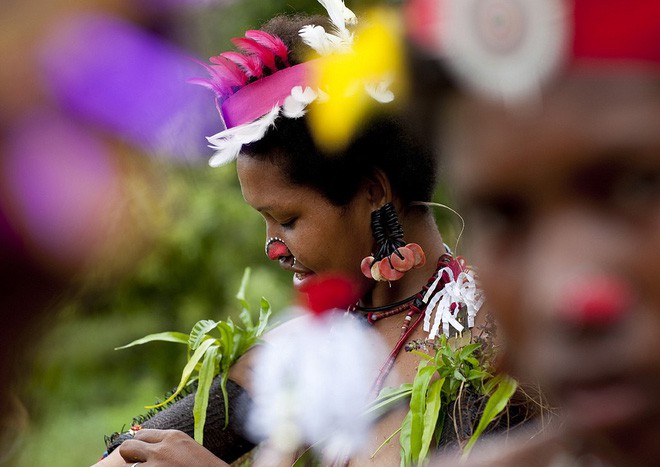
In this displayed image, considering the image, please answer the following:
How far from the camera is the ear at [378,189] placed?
9.34ft

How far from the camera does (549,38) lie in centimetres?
125

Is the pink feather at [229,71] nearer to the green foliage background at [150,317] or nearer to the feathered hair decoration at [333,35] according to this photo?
the feathered hair decoration at [333,35]

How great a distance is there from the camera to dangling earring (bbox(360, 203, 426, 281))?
273 centimetres

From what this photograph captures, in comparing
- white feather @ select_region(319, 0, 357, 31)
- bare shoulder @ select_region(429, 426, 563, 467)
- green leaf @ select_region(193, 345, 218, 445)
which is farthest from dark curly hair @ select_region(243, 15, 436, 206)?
bare shoulder @ select_region(429, 426, 563, 467)

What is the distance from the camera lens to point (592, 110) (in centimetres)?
123

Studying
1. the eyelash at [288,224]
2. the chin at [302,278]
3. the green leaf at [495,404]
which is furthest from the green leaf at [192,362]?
the green leaf at [495,404]

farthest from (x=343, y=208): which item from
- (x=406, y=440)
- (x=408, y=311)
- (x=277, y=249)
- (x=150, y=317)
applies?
(x=150, y=317)

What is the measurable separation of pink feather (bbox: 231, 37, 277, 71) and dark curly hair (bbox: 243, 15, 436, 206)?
17 centimetres

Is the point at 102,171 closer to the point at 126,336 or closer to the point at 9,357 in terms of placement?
the point at 9,357

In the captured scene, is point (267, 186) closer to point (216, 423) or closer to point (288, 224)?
point (288, 224)

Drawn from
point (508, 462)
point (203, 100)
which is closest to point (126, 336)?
point (203, 100)

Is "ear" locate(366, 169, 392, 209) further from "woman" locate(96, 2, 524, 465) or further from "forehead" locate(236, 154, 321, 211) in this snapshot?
"forehead" locate(236, 154, 321, 211)

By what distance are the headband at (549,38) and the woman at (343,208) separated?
1470 millimetres

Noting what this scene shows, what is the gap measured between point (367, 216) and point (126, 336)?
148 inches
